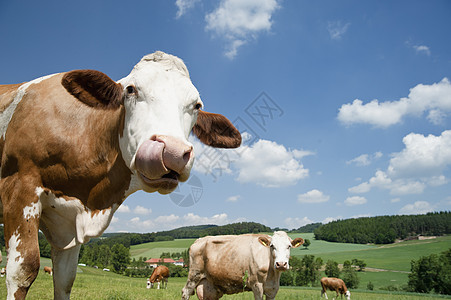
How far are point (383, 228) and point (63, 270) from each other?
4903 inches

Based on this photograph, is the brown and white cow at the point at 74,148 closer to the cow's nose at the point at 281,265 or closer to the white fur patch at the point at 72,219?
the white fur patch at the point at 72,219

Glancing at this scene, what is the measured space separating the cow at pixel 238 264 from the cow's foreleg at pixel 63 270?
5.17 meters

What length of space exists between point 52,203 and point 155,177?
4.04 ft

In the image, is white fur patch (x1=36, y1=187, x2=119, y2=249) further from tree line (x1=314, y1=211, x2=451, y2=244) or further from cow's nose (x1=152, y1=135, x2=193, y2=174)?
tree line (x1=314, y1=211, x2=451, y2=244)

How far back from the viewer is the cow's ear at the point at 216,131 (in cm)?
340

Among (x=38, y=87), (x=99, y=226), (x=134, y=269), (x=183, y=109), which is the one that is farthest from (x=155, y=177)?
(x=134, y=269)

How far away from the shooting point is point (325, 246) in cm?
8694

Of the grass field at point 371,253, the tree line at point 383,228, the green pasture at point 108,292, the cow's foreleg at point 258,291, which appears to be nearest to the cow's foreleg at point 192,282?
the green pasture at point 108,292

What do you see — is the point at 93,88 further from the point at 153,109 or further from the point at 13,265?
the point at 13,265

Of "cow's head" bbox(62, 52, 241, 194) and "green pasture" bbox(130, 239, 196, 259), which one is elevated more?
"cow's head" bbox(62, 52, 241, 194)

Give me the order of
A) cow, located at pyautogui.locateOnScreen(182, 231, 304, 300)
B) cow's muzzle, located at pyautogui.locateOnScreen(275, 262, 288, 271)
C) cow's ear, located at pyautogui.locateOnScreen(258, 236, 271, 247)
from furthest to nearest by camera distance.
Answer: cow's ear, located at pyautogui.locateOnScreen(258, 236, 271, 247), cow, located at pyautogui.locateOnScreen(182, 231, 304, 300), cow's muzzle, located at pyautogui.locateOnScreen(275, 262, 288, 271)

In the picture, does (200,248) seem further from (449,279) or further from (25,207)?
(449,279)

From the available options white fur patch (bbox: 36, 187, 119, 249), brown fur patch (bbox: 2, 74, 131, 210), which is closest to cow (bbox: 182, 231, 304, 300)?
white fur patch (bbox: 36, 187, 119, 249)

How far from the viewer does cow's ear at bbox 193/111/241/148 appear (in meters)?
3.40
